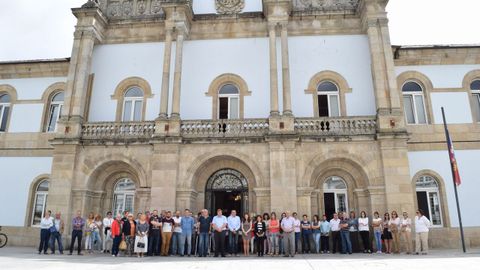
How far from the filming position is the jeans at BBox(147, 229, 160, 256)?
13.5 m

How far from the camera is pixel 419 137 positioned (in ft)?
57.3

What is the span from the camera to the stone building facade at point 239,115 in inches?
623

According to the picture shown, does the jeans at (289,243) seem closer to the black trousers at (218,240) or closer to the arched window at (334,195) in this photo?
the black trousers at (218,240)

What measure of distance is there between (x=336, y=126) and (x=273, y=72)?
12.6 ft

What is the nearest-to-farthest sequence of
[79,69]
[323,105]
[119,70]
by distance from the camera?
[323,105]
[79,69]
[119,70]

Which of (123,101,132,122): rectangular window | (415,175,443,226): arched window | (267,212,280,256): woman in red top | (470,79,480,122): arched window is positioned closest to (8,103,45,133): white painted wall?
(123,101,132,122): rectangular window

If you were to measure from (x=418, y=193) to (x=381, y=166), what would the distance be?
3135 mm

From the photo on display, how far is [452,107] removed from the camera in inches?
706

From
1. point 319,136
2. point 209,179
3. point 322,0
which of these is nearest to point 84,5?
point 209,179

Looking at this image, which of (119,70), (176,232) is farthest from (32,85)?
(176,232)

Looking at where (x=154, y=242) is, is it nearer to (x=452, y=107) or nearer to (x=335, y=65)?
(x=335, y=65)

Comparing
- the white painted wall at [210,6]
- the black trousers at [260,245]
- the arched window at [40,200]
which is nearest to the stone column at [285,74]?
the white painted wall at [210,6]

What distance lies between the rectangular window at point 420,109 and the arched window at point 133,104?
46.1 feet

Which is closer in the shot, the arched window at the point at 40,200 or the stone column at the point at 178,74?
the stone column at the point at 178,74
